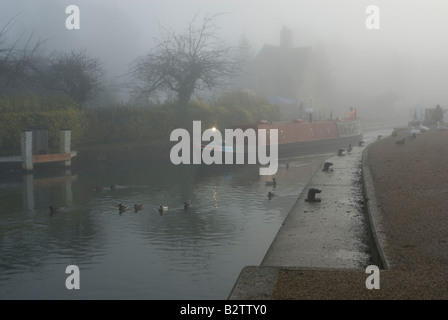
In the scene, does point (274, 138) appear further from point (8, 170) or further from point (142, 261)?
point (142, 261)

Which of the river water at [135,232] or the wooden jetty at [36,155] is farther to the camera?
the wooden jetty at [36,155]

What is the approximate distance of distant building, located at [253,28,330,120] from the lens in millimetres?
52125

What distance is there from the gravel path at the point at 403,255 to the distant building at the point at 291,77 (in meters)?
38.7

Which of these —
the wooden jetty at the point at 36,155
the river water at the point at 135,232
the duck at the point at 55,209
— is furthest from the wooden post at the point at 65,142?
the duck at the point at 55,209

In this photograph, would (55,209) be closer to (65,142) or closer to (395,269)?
(65,142)

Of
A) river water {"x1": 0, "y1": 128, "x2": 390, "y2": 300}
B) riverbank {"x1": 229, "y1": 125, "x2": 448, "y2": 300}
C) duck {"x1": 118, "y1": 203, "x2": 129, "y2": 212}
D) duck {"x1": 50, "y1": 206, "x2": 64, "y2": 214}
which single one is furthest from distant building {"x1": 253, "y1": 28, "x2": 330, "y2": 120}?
riverbank {"x1": 229, "y1": 125, "x2": 448, "y2": 300}

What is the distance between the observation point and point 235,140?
25531 mm

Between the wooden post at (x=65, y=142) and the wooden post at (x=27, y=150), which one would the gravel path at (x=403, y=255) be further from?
the wooden post at (x=65, y=142)

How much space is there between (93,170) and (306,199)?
11.1 meters

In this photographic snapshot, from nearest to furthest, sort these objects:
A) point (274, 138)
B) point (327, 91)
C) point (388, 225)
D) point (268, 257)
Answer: point (268, 257), point (388, 225), point (274, 138), point (327, 91)

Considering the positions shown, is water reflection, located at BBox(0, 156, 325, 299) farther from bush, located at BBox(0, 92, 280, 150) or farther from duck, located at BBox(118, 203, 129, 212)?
bush, located at BBox(0, 92, 280, 150)

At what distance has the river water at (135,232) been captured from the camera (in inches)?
316

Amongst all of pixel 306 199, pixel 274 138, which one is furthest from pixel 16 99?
pixel 306 199

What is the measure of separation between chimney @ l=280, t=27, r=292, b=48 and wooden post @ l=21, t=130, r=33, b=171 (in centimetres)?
4374
